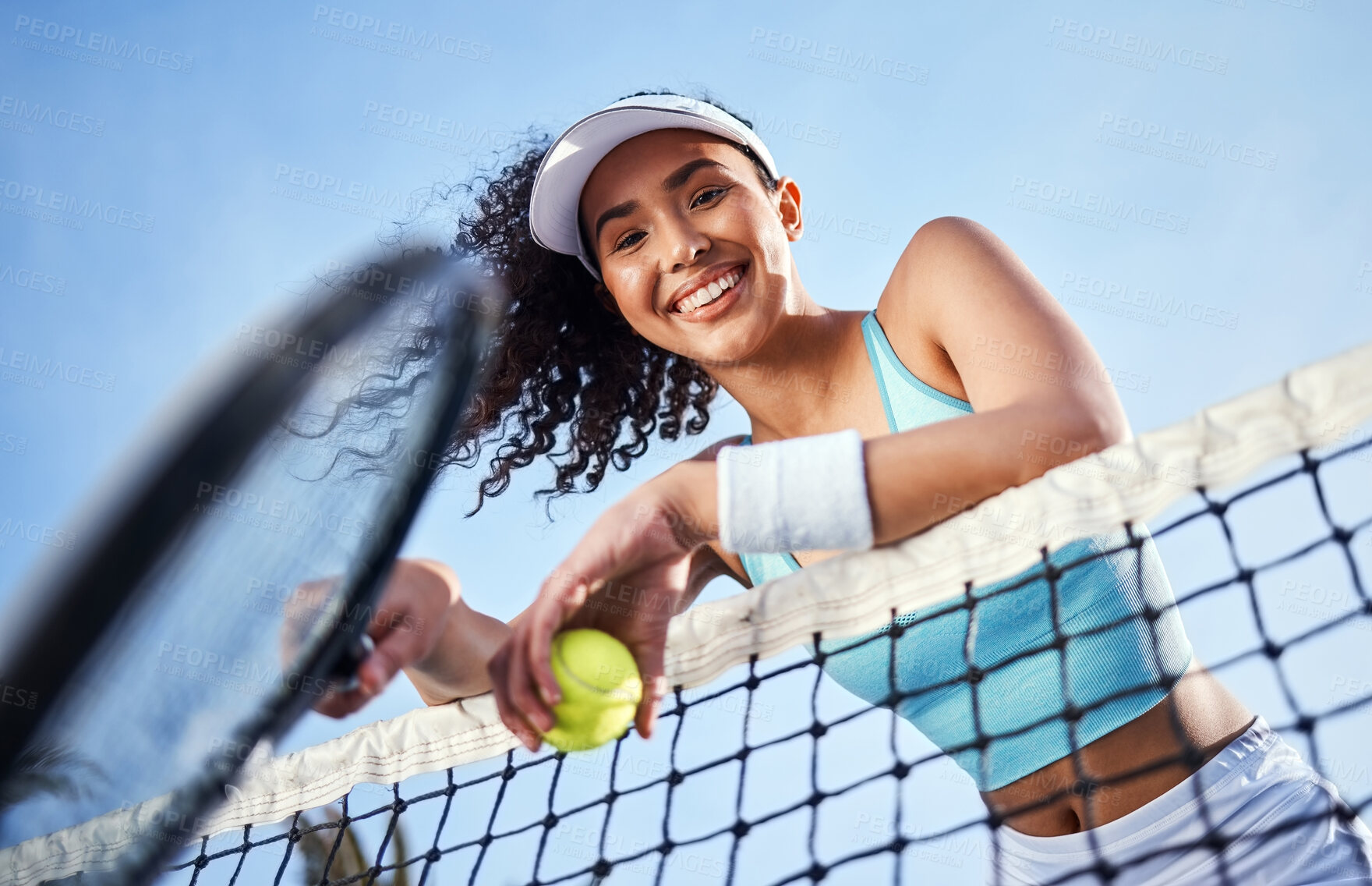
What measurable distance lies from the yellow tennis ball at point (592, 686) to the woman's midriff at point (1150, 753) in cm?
54

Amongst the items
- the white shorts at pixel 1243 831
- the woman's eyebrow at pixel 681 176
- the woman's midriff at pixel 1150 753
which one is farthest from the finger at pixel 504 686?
the woman's eyebrow at pixel 681 176

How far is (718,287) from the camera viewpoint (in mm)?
1768

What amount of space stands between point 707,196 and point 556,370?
80 centimetres

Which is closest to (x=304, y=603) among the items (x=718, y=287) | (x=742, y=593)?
(x=742, y=593)

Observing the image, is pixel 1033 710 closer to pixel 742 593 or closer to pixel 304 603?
pixel 742 593

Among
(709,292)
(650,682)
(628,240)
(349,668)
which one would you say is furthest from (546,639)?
(628,240)

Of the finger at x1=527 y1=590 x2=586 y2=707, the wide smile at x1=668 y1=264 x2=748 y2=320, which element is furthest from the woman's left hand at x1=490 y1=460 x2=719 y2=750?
the wide smile at x1=668 y1=264 x2=748 y2=320

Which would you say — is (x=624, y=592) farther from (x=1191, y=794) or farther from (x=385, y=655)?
(x=1191, y=794)

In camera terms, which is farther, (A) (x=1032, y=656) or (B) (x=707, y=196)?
(B) (x=707, y=196)

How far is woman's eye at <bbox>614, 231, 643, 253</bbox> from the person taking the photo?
183 centimetres

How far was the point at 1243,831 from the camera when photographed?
1298mm

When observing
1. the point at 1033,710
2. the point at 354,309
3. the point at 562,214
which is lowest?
the point at 1033,710

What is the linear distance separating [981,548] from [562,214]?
1.11 meters

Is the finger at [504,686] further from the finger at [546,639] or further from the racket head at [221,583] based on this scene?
the racket head at [221,583]
